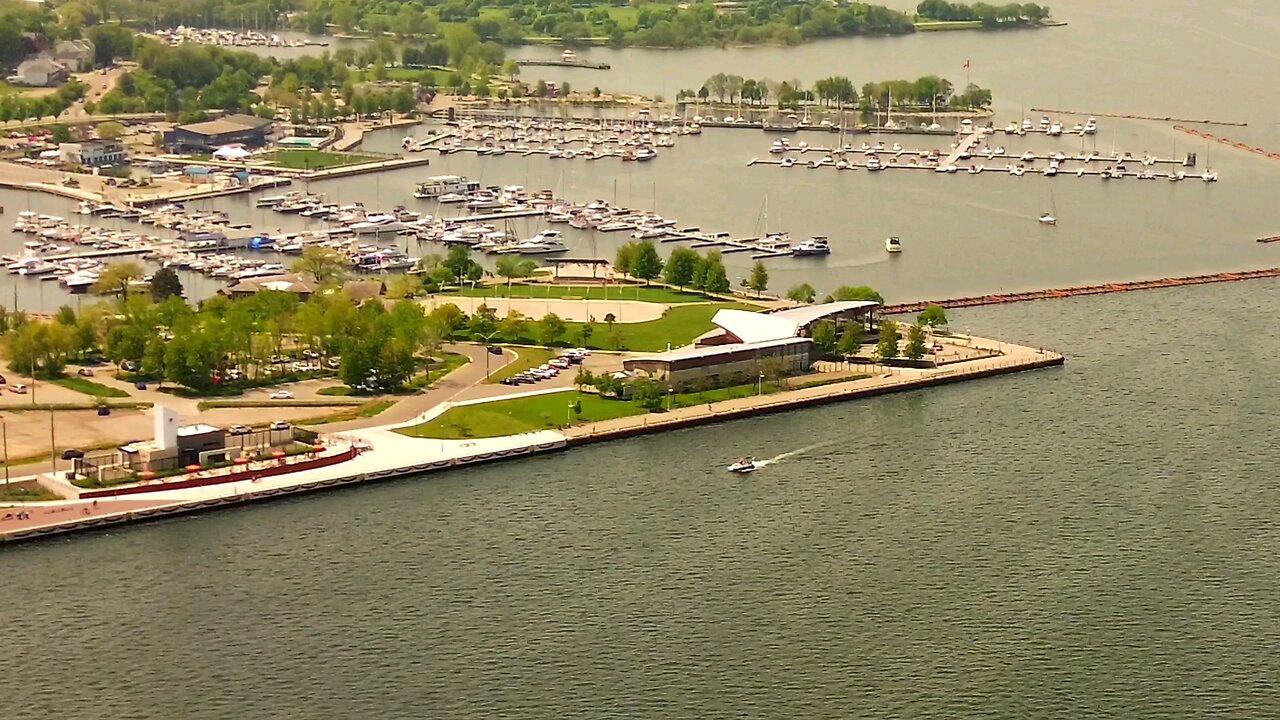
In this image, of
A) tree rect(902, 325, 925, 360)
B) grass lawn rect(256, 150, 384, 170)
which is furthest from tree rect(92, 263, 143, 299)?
tree rect(902, 325, 925, 360)

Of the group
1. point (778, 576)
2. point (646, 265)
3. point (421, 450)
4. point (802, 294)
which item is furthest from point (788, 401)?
point (646, 265)

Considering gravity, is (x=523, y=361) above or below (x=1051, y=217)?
below

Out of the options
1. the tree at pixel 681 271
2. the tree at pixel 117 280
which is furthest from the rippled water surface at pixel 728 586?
the tree at pixel 117 280

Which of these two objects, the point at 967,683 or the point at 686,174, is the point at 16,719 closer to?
the point at 967,683

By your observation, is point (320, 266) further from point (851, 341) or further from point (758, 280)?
point (851, 341)

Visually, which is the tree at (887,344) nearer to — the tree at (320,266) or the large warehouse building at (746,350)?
the large warehouse building at (746,350)

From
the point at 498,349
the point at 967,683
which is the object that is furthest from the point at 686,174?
the point at 967,683

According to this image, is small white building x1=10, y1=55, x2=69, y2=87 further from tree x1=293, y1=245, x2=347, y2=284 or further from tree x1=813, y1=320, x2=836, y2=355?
tree x1=813, y1=320, x2=836, y2=355
